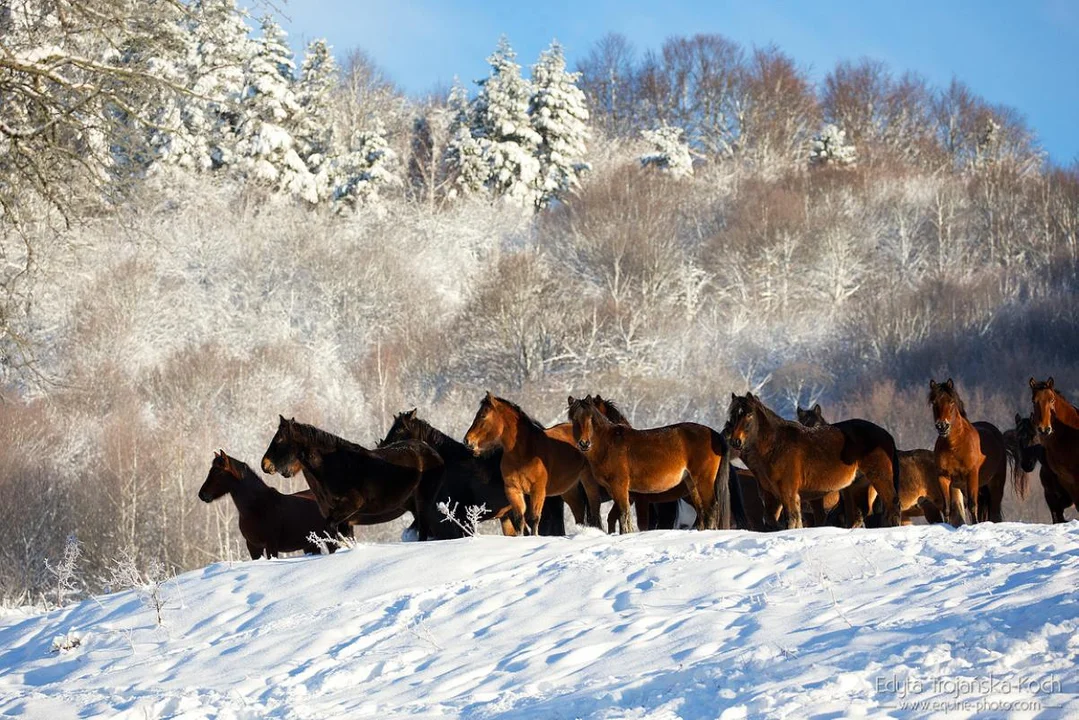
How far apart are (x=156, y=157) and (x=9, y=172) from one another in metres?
1.19

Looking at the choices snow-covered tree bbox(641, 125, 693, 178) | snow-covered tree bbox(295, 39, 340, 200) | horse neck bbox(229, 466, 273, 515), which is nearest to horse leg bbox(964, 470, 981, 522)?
horse neck bbox(229, 466, 273, 515)

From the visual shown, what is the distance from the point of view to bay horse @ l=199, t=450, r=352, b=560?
12.8 m

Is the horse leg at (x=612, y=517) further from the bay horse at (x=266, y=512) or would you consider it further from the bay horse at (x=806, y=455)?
the bay horse at (x=266, y=512)

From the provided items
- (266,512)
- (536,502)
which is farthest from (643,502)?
(266,512)

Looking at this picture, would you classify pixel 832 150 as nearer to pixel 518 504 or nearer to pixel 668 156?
pixel 668 156

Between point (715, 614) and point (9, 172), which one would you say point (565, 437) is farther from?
point (9, 172)

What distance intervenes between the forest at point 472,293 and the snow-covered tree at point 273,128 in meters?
0.18

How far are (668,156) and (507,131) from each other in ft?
44.6

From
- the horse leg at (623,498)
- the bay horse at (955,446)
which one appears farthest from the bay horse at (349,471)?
the bay horse at (955,446)

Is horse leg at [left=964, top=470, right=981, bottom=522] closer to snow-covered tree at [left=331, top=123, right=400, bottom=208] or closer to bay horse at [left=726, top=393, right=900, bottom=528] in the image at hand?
bay horse at [left=726, top=393, right=900, bottom=528]

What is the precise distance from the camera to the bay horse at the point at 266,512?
41.9 ft

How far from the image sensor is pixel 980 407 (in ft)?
160

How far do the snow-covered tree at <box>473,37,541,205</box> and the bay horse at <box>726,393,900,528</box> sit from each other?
52162 millimetres

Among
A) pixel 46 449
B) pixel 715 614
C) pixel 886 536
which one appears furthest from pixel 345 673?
pixel 46 449
